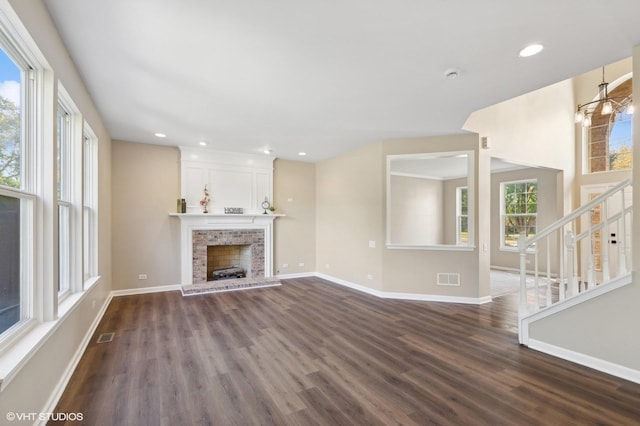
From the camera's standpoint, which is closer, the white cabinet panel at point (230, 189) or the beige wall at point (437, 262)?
the beige wall at point (437, 262)

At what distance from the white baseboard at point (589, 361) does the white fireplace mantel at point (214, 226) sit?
15.9ft

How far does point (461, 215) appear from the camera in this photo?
8602 millimetres

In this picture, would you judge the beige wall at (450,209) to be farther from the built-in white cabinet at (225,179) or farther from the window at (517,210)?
the built-in white cabinet at (225,179)

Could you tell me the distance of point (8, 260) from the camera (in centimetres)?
172

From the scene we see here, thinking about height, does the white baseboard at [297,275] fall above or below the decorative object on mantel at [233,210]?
below

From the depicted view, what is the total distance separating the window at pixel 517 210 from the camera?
6.98 meters

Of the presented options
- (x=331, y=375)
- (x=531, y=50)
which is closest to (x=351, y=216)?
(x=331, y=375)

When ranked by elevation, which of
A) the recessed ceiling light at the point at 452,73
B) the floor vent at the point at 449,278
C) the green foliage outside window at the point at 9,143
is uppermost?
the recessed ceiling light at the point at 452,73

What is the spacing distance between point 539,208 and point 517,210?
50cm

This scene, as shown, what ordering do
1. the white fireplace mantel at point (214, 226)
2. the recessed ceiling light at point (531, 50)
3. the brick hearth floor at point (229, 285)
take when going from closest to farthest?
the recessed ceiling light at point (531, 50) → the brick hearth floor at point (229, 285) → the white fireplace mantel at point (214, 226)

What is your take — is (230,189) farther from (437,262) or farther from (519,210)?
(519,210)

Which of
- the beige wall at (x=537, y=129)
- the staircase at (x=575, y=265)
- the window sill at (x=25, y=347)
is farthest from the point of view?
the beige wall at (x=537, y=129)

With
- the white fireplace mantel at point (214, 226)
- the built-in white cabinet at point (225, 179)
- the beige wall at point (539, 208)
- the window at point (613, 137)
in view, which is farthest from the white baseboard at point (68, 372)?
the window at point (613, 137)

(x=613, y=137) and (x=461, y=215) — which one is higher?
(x=613, y=137)
